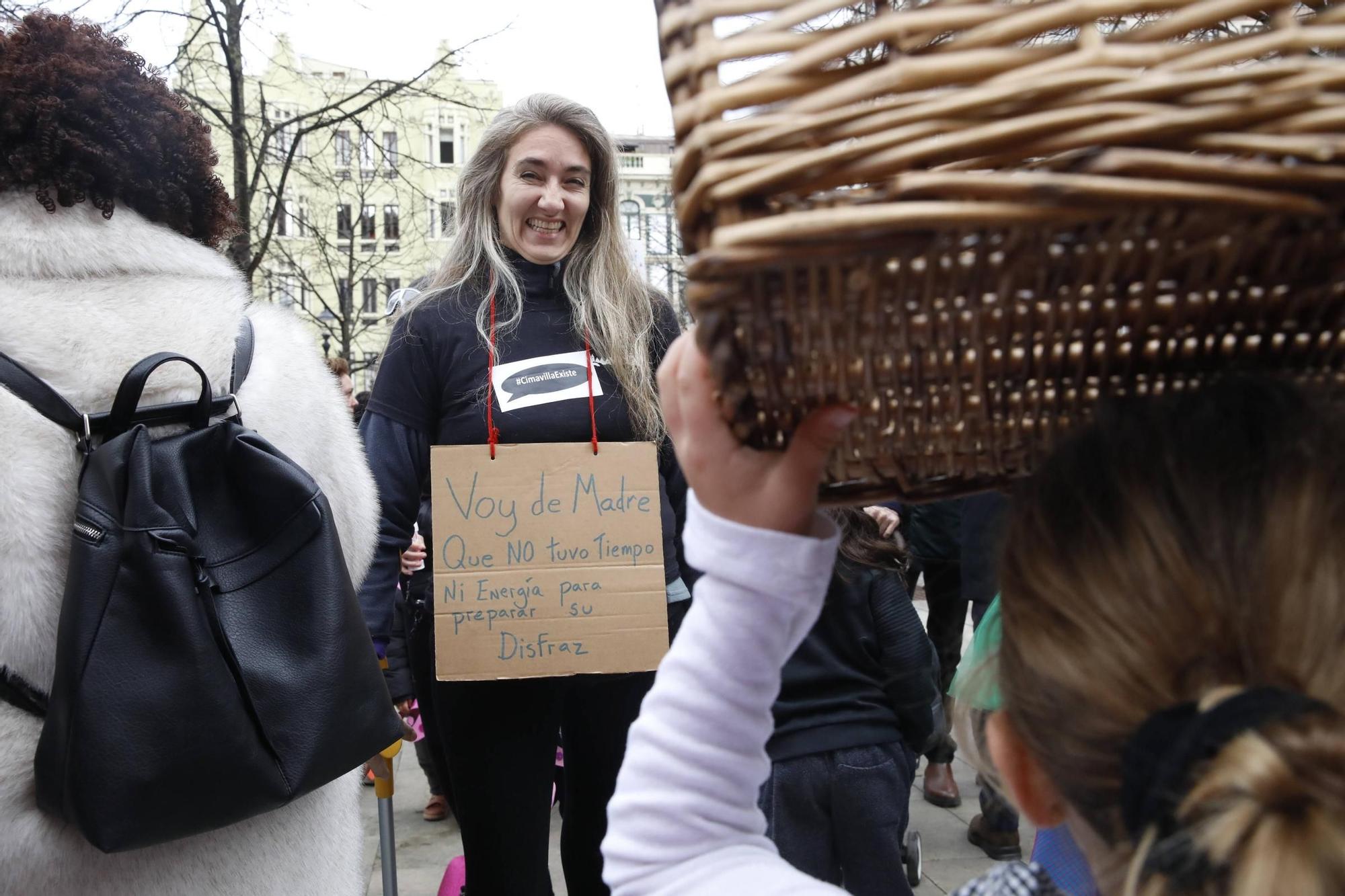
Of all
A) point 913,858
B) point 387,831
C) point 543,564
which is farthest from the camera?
point 913,858

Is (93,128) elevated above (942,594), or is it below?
above

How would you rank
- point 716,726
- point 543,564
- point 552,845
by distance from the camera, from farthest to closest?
point 552,845
point 543,564
point 716,726

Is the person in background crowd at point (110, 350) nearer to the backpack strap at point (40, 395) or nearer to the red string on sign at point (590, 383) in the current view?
the backpack strap at point (40, 395)

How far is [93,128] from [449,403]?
90 centimetres

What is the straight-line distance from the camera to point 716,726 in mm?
834

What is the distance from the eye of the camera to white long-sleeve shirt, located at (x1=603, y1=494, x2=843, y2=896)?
2.65 ft

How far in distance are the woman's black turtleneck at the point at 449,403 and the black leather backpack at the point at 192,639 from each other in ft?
2.38

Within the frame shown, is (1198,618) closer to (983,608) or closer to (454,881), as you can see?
(454,881)

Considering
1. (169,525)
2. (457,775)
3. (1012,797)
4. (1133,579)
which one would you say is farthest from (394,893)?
(1133,579)

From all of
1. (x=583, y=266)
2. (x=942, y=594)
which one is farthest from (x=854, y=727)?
(x=942, y=594)

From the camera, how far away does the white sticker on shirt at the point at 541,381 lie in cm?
241

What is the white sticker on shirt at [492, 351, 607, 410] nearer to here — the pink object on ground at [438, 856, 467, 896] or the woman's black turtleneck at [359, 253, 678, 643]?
the woman's black turtleneck at [359, 253, 678, 643]

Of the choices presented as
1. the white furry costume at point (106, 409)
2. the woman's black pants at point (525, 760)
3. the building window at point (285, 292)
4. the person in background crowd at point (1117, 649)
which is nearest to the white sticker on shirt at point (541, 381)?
the white furry costume at point (106, 409)

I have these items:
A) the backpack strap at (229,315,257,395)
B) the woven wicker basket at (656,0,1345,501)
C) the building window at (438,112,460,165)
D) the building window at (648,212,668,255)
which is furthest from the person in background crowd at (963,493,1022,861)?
the building window at (438,112,460,165)
